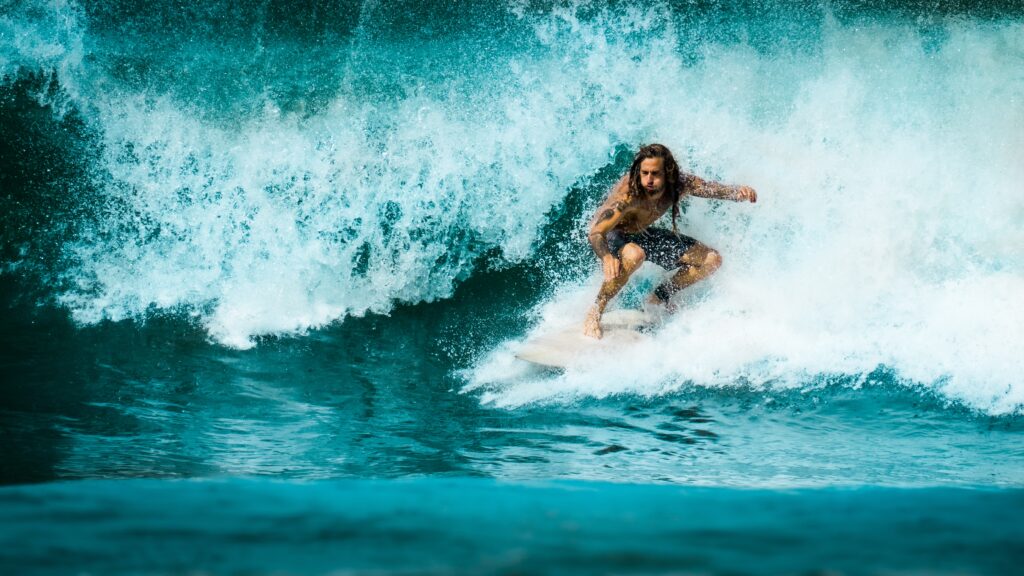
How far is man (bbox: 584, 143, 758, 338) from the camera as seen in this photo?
16.1 ft

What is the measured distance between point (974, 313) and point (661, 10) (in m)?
4.12

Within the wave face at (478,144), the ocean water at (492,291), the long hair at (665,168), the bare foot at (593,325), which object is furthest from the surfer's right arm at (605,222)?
the wave face at (478,144)

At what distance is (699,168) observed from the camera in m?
6.82

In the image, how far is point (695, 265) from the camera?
5.34 m

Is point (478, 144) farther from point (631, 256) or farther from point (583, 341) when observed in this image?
point (583, 341)

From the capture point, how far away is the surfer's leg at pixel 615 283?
5.15 metres

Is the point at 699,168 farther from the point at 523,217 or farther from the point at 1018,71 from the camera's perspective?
the point at 1018,71

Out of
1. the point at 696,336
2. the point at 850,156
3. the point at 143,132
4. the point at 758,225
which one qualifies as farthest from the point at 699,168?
the point at 143,132

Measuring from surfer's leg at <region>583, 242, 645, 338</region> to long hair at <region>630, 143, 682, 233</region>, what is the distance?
0.37m

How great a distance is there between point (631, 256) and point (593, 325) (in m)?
0.50

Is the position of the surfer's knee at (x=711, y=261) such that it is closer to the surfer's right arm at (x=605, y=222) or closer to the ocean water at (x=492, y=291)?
the ocean water at (x=492, y=291)

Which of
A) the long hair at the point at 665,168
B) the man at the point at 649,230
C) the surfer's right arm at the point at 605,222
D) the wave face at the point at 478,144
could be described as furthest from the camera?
the wave face at the point at 478,144

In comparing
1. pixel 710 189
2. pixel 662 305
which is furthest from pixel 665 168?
pixel 662 305

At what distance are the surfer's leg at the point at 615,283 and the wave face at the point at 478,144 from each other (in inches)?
23.8
